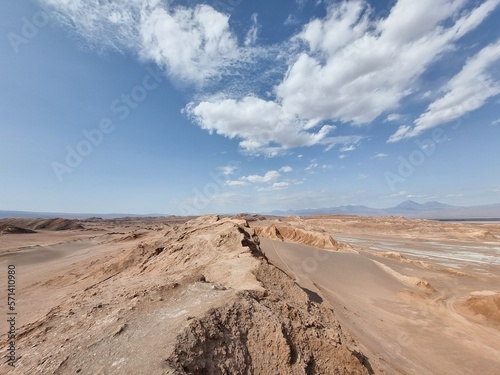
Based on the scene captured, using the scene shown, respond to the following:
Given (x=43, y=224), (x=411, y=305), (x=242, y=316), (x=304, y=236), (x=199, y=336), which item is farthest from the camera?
(x=43, y=224)

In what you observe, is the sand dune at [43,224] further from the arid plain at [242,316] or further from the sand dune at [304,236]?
the sand dune at [304,236]

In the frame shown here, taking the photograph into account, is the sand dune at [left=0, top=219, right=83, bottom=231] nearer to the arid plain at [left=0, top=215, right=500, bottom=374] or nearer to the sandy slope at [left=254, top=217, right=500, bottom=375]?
the arid plain at [left=0, top=215, right=500, bottom=374]

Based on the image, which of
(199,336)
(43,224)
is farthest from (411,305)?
(43,224)

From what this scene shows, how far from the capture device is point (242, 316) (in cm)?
478

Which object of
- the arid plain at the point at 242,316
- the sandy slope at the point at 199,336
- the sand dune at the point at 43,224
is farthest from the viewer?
the sand dune at the point at 43,224

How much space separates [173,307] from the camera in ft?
16.7

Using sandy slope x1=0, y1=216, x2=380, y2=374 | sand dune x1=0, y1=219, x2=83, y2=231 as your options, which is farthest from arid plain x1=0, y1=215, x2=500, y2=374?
sand dune x1=0, y1=219, x2=83, y2=231

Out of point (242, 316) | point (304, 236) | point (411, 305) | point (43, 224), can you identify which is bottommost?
point (411, 305)

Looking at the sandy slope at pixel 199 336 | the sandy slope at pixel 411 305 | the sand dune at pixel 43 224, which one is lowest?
the sandy slope at pixel 411 305

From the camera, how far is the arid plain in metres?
4.06

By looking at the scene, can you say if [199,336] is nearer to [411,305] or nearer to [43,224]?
[411,305]

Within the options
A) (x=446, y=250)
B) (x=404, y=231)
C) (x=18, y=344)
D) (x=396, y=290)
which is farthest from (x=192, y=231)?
(x=404, y=231)

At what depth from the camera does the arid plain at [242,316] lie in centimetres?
406

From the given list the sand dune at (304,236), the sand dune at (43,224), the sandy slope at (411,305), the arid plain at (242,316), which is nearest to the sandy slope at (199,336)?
the arid plain at (242,316)
